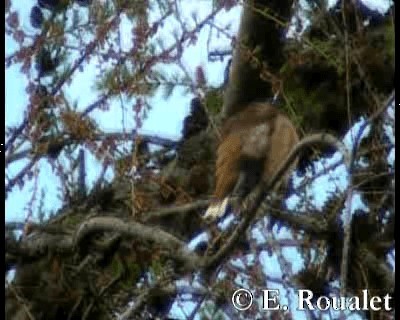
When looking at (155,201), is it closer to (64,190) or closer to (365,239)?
(64,190)

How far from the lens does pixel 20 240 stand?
7.14 ft

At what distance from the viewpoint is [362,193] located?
1.96m

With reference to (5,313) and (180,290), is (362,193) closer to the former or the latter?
(180,290)

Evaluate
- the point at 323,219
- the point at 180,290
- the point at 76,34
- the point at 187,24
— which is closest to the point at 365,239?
the point at 323,219

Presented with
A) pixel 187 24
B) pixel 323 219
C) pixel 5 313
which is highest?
pixel 187 24

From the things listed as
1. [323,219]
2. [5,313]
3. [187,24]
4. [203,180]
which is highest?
[187,24]

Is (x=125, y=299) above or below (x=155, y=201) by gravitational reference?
below

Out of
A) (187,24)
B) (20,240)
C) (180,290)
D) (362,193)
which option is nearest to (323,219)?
(362,193)

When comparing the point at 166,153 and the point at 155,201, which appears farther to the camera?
the point at 166,153

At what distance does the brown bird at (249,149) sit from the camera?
213cm

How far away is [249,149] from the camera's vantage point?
220cm

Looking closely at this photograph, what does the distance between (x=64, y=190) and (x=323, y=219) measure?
411 millimetres

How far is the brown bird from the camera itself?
2.13 m

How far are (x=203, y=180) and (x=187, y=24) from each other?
253mm
